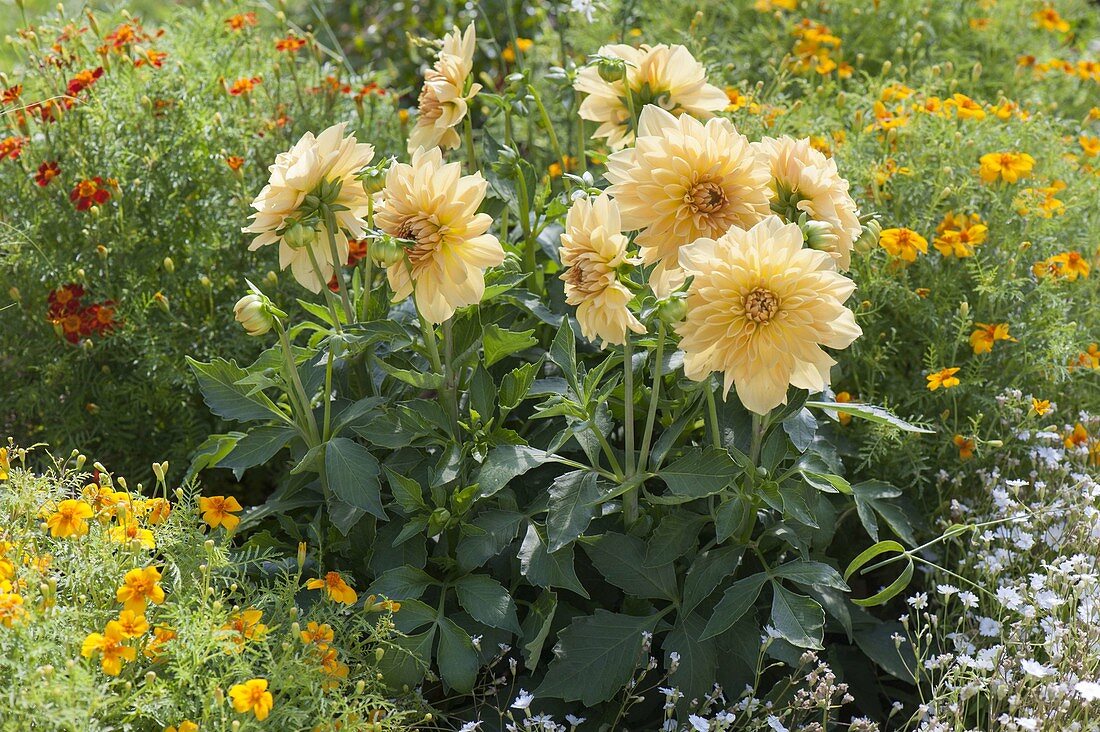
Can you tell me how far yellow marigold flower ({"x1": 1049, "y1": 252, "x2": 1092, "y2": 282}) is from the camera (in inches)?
85.8

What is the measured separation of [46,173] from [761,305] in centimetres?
168

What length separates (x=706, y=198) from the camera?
144cm

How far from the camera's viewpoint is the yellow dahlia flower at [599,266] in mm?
1428

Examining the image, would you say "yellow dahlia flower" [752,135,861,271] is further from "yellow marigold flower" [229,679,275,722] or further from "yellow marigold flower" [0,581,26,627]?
"yellow marigold flower" [0,581,26,627]

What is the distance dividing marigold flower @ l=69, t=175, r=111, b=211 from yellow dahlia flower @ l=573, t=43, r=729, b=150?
1063 millimetres

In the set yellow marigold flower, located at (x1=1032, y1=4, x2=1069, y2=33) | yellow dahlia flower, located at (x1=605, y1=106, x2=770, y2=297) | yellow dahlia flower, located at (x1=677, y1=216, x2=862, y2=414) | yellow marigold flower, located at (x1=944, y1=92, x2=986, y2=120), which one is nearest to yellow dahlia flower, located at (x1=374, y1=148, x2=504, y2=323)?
yellow dahlia flower, located at (x1=605, y1=106, x2=770, y2=297)

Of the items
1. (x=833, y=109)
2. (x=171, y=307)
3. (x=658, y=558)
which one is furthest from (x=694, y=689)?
(x=833, y=109)

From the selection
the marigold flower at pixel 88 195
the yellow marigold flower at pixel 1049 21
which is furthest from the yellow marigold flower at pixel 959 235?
the marigold flower at pixel 88 195

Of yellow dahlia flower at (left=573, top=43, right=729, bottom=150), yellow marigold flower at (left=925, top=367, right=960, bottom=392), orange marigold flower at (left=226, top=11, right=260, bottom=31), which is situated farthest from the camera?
orange marigold flower at (left=226, top=11, right=260, bottom=31)

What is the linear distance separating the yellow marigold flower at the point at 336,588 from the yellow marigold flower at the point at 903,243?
3.96 ft

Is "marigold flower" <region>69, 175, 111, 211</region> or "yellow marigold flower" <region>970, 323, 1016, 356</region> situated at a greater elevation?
"marigold flower" <region>69, 175, 111, 211</region>

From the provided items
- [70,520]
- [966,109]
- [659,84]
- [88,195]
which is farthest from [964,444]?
[88,195]

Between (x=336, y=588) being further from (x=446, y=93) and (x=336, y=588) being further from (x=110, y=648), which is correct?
(x=446, y=93)

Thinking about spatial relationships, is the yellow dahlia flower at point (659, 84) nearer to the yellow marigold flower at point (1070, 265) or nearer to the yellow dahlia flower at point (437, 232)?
the yellow dahlia flower at point (437, 232)
